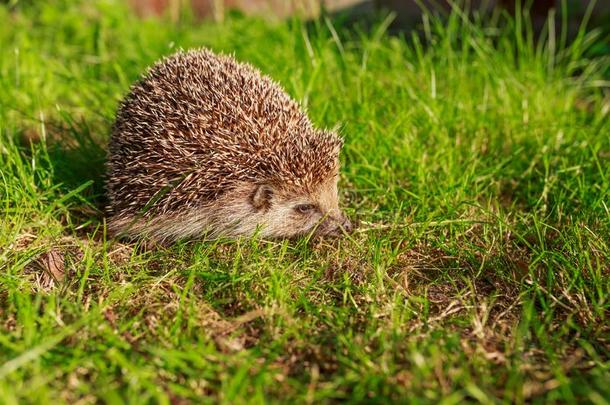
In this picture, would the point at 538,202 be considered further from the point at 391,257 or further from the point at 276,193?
the point at 276,193

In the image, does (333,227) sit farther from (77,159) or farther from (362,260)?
(77,159)

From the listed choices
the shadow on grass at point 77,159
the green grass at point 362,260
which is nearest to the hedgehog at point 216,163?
the green grass at point 362,260

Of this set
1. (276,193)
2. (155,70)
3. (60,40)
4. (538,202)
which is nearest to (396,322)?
(276,193)

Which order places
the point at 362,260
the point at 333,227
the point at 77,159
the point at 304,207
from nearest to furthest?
the point at 362,260 → the point at 333,227 → the point at 304,207 → the point at 77,159

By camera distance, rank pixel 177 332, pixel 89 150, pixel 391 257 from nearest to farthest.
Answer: pixel 177 332, pixel 391 257, pixel 89 150

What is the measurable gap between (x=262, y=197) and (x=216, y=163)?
316 millimetres

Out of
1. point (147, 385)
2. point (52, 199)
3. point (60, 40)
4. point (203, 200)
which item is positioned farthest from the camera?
point (60, 40)

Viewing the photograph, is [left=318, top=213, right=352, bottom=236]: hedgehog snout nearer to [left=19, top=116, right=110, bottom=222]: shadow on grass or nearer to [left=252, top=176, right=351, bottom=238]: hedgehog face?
[left=252, top=176, right=351, bottom=238]: hedgehog face

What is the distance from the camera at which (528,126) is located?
3.86 metres

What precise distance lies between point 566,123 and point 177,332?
2.91 m

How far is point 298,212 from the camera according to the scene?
3.22 metres

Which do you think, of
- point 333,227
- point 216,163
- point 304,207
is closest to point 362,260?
point 333,227

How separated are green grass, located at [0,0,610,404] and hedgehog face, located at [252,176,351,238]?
0.30 ft

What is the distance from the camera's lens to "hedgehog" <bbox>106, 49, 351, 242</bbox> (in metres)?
3.01
